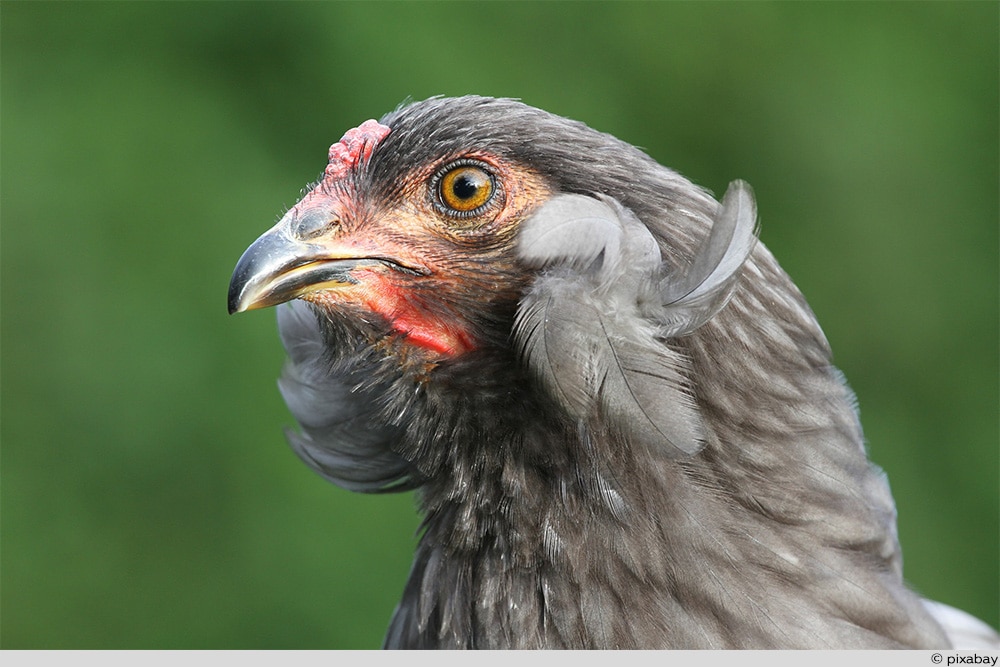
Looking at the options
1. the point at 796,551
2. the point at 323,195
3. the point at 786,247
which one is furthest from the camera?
the point at 786,247

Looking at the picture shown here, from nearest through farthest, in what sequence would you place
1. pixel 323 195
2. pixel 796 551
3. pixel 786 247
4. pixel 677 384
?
pixel 677 384 → pixel 796 551 → pixel 323 195 → pixel 786 247

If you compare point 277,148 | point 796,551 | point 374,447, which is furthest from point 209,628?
point 796,551

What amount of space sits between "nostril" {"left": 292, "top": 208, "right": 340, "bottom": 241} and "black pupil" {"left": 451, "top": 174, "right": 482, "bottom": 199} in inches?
11.9

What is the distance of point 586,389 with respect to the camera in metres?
2.33

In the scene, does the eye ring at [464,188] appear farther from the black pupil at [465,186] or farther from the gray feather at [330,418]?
the gray feather at [330,418]

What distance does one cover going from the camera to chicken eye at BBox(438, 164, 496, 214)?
2520mm

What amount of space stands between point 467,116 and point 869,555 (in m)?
1.36

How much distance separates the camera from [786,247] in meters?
5.84

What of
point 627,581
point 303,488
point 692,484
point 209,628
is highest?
point 692,484

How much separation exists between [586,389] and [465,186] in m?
0.55

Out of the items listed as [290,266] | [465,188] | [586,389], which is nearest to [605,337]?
[586,389]

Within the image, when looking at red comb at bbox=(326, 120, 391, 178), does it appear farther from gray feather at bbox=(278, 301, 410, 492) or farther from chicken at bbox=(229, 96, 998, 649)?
gray feather at bbox=(278, 301, 410, 492)

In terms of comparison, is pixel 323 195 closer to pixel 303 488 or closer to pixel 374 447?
pixel 374 447

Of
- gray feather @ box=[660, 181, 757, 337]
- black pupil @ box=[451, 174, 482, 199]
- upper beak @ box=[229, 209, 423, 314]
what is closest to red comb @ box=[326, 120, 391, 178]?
upper beak @ box=[229, 209, 423, 314]
